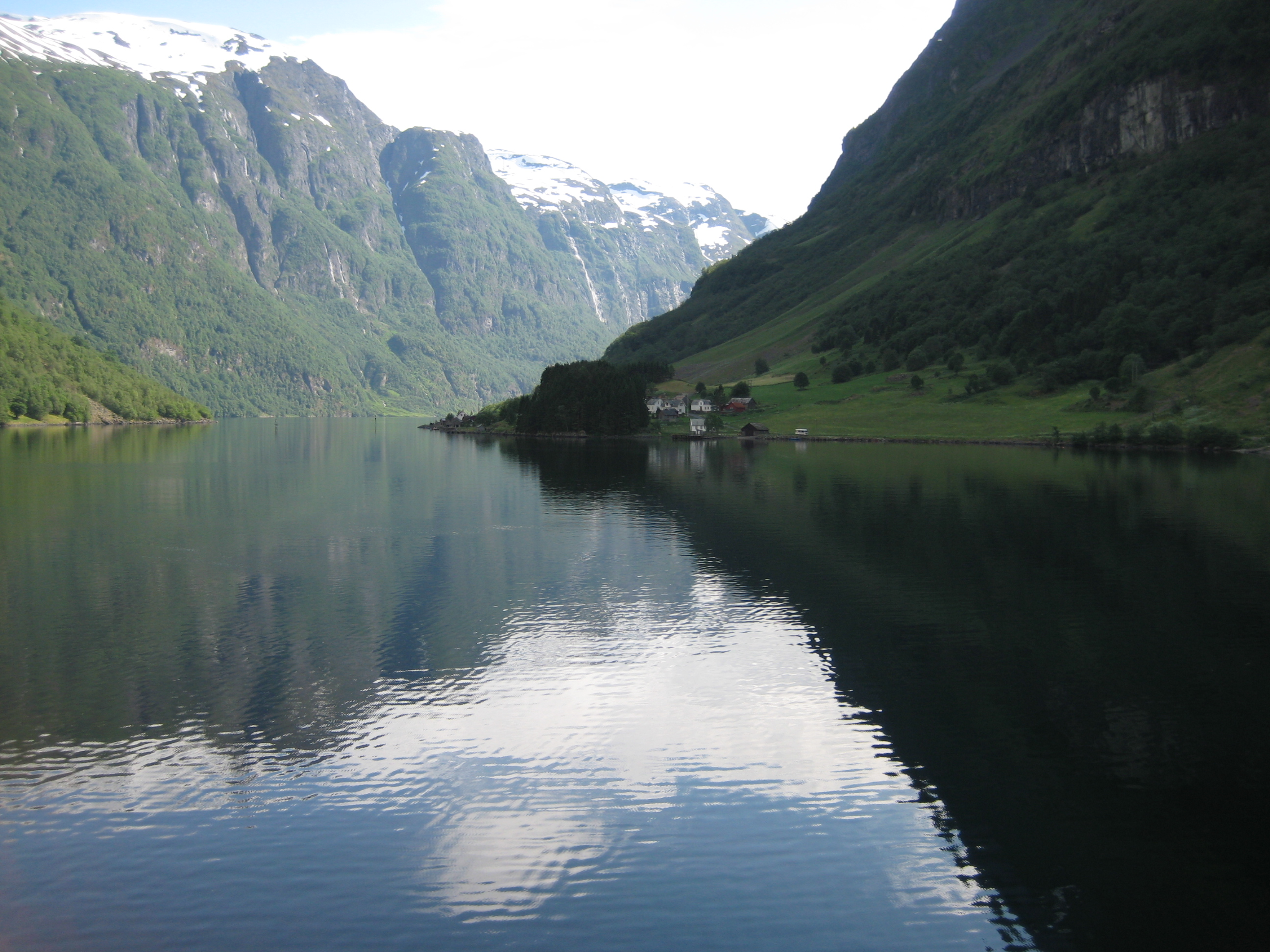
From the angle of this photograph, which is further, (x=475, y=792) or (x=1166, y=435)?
(x=1166, y=435)

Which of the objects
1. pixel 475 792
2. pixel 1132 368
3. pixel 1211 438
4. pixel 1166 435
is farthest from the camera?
pixel 1132 368

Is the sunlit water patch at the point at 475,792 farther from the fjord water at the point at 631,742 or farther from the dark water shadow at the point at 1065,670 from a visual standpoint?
the dark water shadow at the point at 1065,670

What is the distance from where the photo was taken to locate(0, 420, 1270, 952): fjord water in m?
22.1

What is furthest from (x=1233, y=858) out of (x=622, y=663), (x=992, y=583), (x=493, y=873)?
(x=992, y=583)

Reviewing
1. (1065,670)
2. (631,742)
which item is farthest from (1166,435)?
(631,742)

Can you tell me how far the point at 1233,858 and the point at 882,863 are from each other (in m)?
8.64

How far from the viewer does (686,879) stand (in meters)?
23.2

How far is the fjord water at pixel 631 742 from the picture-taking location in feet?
72.6

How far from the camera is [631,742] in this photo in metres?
32.1

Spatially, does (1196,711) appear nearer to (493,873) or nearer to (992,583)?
(992,583)

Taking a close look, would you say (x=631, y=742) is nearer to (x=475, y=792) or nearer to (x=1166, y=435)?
(x=475, y=792)

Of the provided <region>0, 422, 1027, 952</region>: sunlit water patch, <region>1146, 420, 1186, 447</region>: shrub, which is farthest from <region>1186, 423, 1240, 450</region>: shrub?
<region>0, 422, 1027, 952</region>: sunlit water patch

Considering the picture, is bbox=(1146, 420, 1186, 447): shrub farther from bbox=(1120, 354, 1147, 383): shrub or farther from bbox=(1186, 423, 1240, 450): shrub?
bbox=(1120, 354, 1147, 383): shrub

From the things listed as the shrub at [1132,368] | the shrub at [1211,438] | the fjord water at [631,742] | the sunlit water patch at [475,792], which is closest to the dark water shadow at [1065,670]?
the fjord water at [631,742]
